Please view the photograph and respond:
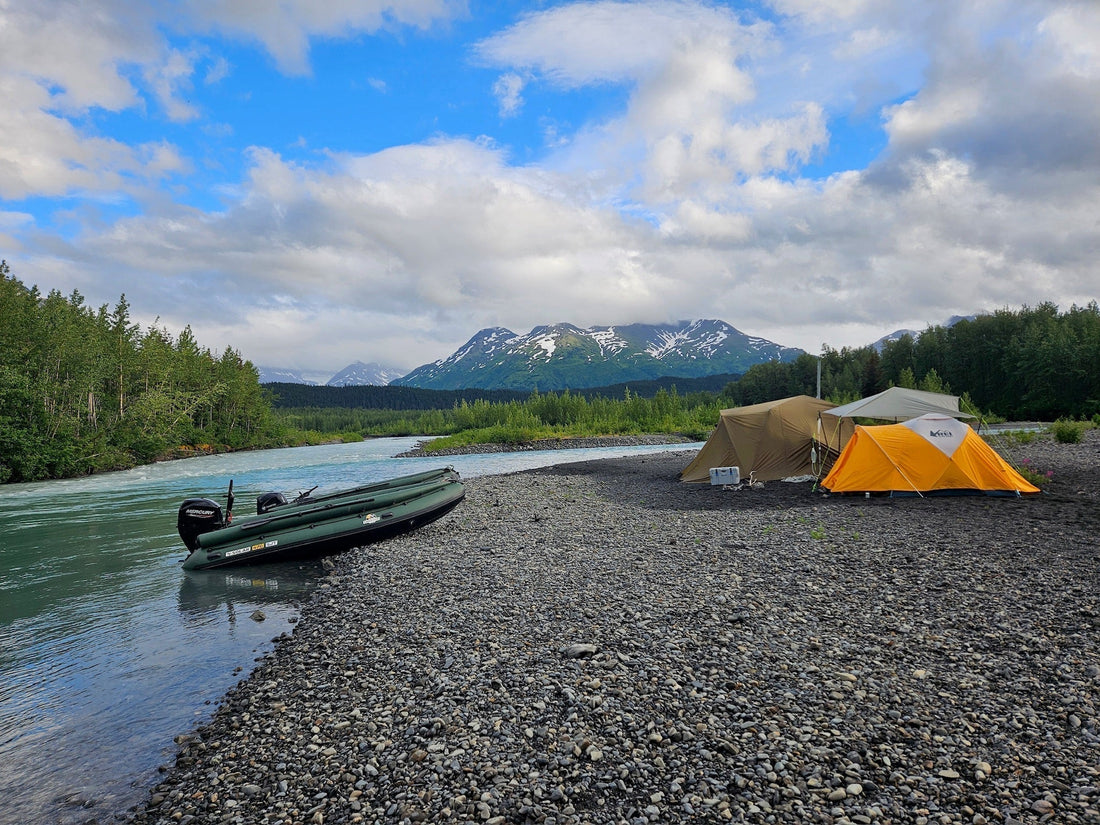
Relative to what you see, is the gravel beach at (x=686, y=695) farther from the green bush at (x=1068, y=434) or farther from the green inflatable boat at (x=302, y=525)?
the green bush at (x=1068, y=434)

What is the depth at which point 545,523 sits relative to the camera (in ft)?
51.9

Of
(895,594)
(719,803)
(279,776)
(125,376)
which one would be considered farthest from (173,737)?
(125,376)

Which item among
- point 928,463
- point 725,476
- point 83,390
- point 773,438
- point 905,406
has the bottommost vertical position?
point 725,476

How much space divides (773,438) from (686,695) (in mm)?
17857

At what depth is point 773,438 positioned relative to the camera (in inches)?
867

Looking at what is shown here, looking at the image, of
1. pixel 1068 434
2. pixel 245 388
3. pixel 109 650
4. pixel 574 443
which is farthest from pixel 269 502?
pixel 245 388

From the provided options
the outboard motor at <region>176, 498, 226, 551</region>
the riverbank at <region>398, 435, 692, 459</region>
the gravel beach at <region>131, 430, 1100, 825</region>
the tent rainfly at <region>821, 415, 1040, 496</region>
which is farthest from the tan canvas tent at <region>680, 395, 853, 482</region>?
the riverbank at <region>398, 435, 692, 459</region>

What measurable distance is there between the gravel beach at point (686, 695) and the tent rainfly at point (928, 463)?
4812 mm

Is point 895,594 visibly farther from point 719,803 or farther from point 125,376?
point 125,376

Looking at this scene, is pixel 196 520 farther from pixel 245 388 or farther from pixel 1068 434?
pixel 245 388

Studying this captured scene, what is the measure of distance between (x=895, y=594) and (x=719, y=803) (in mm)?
5447

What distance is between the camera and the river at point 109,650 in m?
5.57

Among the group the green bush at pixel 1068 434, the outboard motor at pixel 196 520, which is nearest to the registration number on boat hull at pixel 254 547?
the outboard motor at pixel 196 520

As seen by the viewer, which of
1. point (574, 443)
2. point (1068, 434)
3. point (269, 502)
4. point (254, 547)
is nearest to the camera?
point (254, 547)
